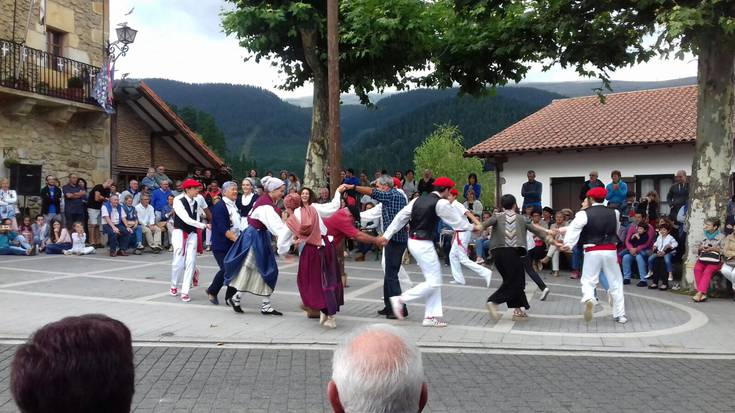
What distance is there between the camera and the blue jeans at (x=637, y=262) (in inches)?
544

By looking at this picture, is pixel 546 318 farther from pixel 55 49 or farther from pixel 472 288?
pixel 55 49

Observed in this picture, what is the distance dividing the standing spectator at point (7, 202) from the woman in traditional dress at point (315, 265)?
10.7 m

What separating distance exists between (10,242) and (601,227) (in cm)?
1382

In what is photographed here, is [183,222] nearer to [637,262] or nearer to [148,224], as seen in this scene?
[148,224]

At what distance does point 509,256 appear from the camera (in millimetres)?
9445

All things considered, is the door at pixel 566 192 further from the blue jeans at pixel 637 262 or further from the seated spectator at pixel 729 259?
the seated spectator at pixel 729 259

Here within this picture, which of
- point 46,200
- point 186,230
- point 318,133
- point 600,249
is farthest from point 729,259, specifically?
point 46,200

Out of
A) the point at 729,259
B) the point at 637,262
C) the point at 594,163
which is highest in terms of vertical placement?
the point at 594,163

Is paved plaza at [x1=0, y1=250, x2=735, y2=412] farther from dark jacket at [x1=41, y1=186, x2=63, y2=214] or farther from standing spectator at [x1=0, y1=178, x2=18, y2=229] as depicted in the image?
dark jacket at [x1=41, y1=186, x2=63, y2=214]

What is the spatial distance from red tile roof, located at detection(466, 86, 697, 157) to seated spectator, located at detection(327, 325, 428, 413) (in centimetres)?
2213

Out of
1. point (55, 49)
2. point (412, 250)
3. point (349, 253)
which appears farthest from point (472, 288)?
point (55, 49)

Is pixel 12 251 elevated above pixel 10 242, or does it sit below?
below

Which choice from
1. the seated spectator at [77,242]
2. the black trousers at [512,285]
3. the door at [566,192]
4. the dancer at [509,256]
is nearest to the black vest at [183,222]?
the dancer at [509,256]

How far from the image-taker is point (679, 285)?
43.1ft
